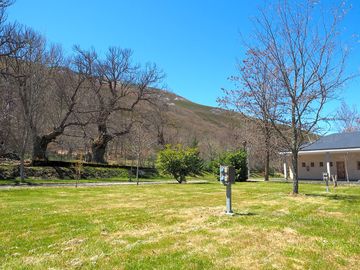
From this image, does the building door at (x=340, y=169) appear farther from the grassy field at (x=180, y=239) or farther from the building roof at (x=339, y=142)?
the grassy field at (x=180, y=239)

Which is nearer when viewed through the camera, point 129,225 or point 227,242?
point 227,242

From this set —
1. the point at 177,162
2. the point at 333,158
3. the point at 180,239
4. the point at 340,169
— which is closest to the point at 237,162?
the point at 177,162

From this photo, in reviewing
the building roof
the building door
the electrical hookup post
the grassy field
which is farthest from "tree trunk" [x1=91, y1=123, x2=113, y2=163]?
the electrical hookup post

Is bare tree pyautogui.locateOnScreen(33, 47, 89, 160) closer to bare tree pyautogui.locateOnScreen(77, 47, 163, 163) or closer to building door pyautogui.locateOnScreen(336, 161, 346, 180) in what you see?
bare tree pyautogui.locateOnScreen(77, 47, 163, 163)

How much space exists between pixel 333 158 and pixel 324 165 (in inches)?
45.9

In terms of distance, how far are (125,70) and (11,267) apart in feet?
120

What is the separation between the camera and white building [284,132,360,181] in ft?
96.1

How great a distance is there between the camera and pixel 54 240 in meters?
5.80

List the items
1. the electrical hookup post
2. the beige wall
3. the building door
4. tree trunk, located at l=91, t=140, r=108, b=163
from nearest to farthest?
the electrical hookup post → the beige wall → the building door → tree trunk, located at l=91, t=140, r=108, b=163

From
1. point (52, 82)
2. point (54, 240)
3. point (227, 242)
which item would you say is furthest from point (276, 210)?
point (52, 82)

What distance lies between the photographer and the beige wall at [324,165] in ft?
98.6

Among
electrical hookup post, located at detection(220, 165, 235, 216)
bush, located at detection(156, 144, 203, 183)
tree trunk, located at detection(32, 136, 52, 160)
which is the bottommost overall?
electrical hookup post, located at detection(220, 165, 235, 216)

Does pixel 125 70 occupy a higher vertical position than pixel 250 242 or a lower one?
higher

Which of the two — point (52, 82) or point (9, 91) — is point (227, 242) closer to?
point (9, 91)
